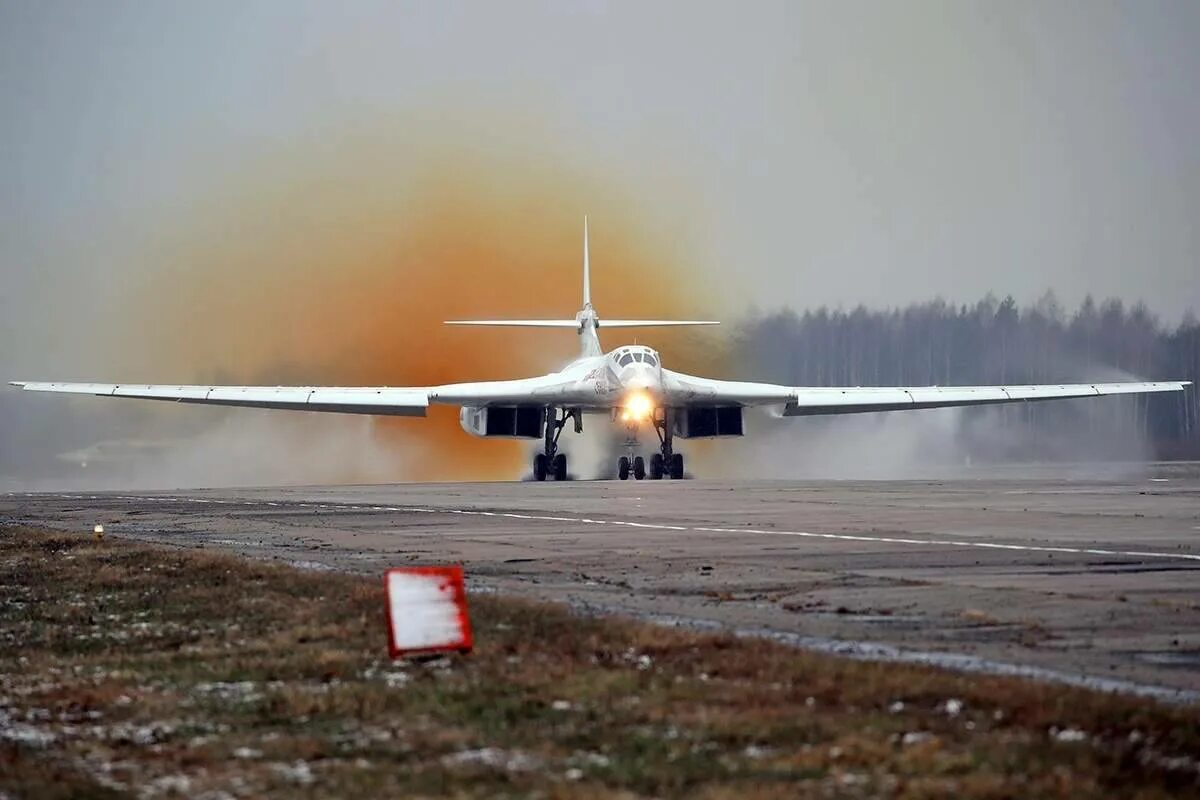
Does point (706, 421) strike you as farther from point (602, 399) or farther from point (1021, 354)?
point (1021, 354)

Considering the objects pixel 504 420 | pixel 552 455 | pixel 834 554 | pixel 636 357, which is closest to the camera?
pixel 834 554

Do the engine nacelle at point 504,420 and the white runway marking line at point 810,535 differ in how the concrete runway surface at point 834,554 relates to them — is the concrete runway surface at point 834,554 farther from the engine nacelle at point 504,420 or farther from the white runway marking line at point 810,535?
the engine nacelle at point 504,420

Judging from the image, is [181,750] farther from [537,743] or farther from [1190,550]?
[1190,550]

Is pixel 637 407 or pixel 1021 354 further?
pixel 1021 354

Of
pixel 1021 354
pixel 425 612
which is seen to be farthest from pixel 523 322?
pixel 425 612

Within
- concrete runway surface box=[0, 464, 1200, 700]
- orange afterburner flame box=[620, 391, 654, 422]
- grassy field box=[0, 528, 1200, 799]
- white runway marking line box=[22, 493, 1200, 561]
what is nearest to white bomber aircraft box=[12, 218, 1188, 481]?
orange afterburner flame box=[620, 391, 654, 422]

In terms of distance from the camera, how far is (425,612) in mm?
8938

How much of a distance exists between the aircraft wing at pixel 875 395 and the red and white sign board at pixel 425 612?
39534mm

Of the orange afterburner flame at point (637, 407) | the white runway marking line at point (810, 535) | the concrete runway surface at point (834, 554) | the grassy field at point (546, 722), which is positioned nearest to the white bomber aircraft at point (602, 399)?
the orange afterburner flame at point (637, 407)

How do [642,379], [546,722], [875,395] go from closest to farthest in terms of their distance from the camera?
Answer: [546,722], [642,379], [875,395]

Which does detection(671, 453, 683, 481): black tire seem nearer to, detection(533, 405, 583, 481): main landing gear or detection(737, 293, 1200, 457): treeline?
detection(533, 405, 583, 481): main landing gear

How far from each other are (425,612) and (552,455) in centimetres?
4141

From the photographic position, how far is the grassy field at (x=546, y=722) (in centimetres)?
579

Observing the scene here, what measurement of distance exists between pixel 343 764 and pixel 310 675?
7.49 feet
